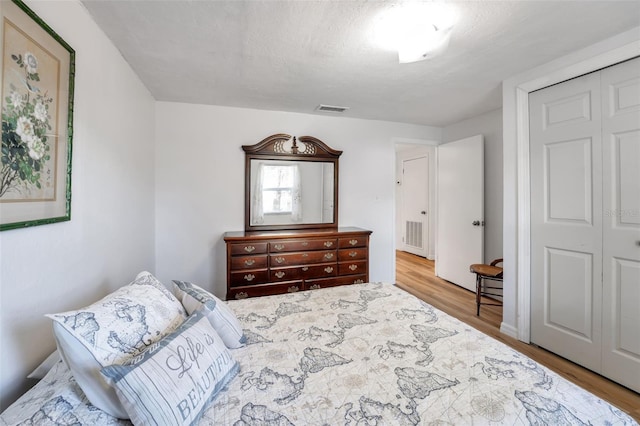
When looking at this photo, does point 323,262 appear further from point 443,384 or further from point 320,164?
point 443,384

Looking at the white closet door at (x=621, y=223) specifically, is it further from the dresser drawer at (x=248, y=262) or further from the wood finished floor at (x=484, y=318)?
the dresser drawer at (x=248, y=262)

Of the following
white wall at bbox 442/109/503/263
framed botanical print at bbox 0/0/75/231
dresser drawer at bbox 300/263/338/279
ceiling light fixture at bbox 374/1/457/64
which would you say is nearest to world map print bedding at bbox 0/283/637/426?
framed botanical print at bbox 0/0/75/231

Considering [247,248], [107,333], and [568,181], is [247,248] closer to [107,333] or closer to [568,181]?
[107,333]

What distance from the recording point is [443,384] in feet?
3.23

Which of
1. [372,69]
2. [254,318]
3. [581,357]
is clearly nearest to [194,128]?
[372,69]

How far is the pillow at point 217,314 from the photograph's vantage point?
1.21 meters

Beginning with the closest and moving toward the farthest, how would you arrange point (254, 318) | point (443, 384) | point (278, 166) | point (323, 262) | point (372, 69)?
1. point (443, 384)
2. point (254, 318)
3. point (372, 69)
4. point (323, 262)
5. point (278, 166)

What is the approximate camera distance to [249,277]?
2.75 m

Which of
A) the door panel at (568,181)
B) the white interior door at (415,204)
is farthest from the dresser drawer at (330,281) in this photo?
the white interior door at (415,204)

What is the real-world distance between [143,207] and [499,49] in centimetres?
323

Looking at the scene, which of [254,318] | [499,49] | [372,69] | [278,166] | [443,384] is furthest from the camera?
[278,166]

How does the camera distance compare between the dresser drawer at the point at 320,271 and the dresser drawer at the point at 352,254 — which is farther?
the dresser drawer at the point at 352,254

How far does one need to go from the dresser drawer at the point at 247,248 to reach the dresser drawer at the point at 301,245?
93 mm

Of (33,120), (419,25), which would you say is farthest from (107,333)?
(419,25)
